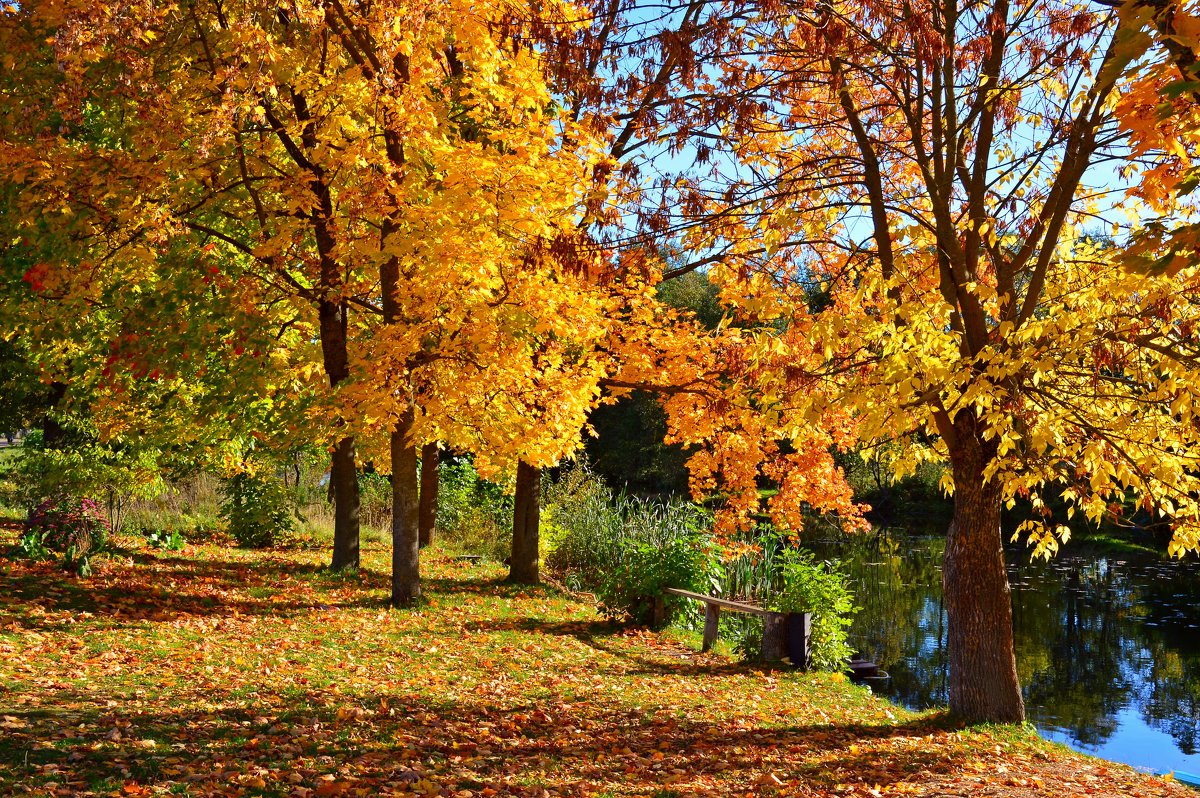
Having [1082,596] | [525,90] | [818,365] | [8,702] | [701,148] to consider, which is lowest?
[1082,596]

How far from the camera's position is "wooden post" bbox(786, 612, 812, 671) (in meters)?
10.2

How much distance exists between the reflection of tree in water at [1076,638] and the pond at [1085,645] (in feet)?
0.08

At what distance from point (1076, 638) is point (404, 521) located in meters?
13.3

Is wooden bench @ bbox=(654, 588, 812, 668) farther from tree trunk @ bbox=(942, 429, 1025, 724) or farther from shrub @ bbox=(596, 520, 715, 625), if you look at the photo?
tree trunk @ bbox=(942, 429, 1025, 724)

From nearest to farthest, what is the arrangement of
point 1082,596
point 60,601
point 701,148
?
point 701,148
point 60,601
point 1082,596

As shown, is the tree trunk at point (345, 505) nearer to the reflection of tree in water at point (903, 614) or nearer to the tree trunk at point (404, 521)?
the tree trunk at point (404, 521)

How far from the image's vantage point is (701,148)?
6.29 meters

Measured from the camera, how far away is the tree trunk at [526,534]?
14.5 metres

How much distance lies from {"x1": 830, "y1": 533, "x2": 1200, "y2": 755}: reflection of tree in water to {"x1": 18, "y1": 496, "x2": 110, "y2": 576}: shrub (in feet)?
35.8

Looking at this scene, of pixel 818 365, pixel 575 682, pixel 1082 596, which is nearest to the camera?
pixel 818 365

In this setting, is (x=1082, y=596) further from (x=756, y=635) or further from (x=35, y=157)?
(x=35, y=157)

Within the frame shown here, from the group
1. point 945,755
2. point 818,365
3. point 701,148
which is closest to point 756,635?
point 945,755

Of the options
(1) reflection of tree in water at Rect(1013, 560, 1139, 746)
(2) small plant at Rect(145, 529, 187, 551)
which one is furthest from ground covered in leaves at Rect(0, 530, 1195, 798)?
(1) reflection of tree in water at Rect(1013, 560, 1139, 746)

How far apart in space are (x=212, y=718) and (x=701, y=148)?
4.98 meters
